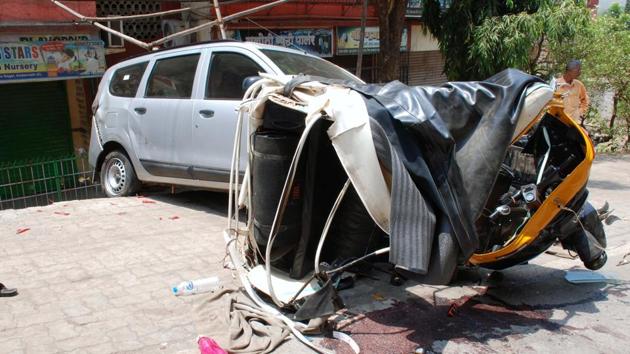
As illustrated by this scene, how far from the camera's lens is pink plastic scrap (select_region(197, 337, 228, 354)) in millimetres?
3557

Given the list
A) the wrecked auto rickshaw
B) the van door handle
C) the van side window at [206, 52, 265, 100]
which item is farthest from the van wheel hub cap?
the wrecked auto rickshaw

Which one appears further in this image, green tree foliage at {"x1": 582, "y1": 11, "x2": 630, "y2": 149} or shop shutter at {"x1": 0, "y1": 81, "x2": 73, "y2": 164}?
green tree foliage at {"x1": 582, "y1": 11, "x2": 630, "y2": 149}

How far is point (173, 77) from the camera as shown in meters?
6.98

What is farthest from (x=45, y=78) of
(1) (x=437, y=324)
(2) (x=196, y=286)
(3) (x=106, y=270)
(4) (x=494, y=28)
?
(1) (x=437, y=324)

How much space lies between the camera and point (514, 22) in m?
8.94

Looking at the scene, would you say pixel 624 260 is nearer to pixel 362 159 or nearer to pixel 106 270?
pixel 362 159

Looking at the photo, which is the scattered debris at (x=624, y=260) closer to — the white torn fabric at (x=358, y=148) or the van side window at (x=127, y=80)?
the white torn fabric at (x=358, y=148)

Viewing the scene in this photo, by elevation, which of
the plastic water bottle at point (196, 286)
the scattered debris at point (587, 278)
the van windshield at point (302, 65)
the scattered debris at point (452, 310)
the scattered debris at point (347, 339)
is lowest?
the scattered debris at point (587, 278)

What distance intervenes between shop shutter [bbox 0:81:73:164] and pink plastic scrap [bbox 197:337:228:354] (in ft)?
28.8

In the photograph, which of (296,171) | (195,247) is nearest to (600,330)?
(296,171)

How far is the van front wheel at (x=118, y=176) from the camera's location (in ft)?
24.9

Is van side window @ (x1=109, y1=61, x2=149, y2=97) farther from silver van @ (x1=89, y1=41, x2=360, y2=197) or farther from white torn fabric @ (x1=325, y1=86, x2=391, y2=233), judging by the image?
white torn fabric @ (x1=325, y1=86, x2=391, y2=233)

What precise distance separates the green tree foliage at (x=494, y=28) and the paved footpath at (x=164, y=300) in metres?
3.56

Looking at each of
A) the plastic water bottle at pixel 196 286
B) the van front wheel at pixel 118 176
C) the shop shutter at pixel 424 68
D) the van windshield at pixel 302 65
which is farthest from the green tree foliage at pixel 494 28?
the shop shutter at pixel 424 68
